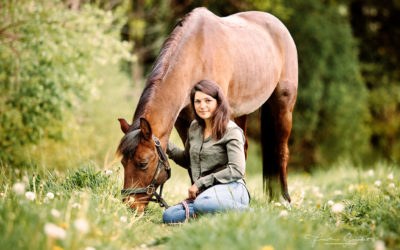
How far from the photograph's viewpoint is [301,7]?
1368cm

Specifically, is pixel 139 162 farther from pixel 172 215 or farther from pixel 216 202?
pixel 216 202

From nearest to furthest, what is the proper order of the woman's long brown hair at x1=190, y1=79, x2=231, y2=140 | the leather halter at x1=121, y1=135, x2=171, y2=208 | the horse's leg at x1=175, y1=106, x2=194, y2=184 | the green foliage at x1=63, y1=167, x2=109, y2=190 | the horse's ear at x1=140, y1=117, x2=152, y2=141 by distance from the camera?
Answer: the horse's ear at x1=140, y1=117, x2=152, y2=141, the leather halter at x1=121, y1=135, x2=171, y2=208, the woman's long brown hair at x1=190, y1=79, x2=231, y2=140, the green foliage at x1=63, y1=167, x2=109, y2=190, the horse's leg at x1=175, y1=106, x2=194, y2=184

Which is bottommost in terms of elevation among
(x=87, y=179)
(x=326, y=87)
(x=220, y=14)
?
(x=87, y=179)

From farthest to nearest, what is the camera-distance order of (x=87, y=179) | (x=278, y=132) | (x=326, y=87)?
(x=326, y=87), (x=278, y=132), (x=87, y=179)

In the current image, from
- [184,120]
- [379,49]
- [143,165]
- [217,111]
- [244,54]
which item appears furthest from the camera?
[379,49]

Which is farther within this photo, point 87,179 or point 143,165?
point 87,179

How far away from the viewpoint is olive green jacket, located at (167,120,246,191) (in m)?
3.49

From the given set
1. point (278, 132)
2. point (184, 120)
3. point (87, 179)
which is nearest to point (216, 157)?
point (184, 120)

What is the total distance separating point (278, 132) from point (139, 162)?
7.69 feet

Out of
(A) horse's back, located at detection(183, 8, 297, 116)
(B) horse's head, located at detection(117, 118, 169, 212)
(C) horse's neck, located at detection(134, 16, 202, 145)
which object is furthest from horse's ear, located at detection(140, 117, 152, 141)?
(A) horse's back, located at detection(183, 8, 297, 116)

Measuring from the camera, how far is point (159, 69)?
379 centimetres

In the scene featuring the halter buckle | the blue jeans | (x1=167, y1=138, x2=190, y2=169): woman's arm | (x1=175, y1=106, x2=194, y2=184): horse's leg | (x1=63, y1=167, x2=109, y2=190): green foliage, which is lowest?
the blue jeans

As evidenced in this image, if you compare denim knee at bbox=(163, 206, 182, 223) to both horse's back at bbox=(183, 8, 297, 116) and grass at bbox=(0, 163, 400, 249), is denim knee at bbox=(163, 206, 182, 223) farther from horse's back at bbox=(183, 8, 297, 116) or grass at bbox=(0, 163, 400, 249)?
horse's back at bbox=(183, 8, 297, 116)

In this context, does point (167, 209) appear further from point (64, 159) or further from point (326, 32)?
point (326, 32)
